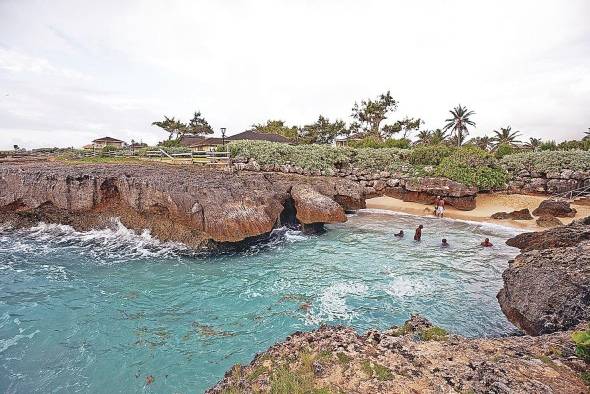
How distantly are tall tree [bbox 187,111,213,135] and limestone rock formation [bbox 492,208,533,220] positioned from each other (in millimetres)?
69203

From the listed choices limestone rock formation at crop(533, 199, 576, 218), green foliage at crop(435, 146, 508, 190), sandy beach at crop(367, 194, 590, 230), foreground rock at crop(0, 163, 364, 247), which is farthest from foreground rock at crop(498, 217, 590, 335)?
green foliage at crop(435, 146, 508, 190)

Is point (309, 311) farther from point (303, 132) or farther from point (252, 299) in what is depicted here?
point (303, 132)

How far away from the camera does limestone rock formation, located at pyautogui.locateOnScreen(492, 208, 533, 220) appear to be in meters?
23.2

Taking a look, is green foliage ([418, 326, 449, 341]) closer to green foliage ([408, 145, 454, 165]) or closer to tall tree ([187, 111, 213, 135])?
green foliage ([408, 145, 454, 165])

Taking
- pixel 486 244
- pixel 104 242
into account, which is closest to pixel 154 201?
pixel 104 242

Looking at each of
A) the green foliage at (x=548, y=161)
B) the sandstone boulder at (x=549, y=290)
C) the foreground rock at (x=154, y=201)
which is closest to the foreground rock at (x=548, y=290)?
the sandstone boulder at (x=549, y=290)

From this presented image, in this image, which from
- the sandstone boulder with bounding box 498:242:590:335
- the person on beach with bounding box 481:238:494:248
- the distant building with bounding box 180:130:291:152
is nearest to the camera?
the sandstone boulder with bounding box 498:242:590:335

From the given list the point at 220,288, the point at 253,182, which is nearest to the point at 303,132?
the point at 253,182

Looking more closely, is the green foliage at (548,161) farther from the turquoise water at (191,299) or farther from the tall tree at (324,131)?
the tall tree at (324,131)

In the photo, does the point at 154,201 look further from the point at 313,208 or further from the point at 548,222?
the point at 548,222

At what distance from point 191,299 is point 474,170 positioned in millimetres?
26989

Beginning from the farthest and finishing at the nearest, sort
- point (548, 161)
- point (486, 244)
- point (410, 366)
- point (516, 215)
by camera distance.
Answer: point (548, 161) < point (516, 215) < point (486, 244) < point (410, 366)

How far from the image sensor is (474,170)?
28984mm

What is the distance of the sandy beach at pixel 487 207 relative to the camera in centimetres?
2350
